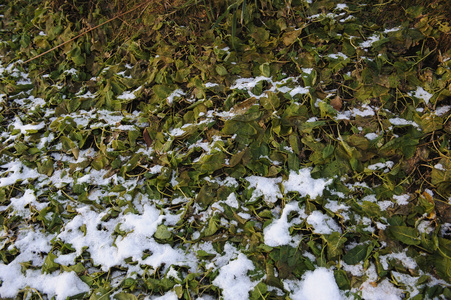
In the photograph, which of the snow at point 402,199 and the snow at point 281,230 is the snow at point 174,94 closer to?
the snow at point 281,230

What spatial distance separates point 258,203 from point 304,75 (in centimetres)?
83

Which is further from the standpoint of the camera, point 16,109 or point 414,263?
point 16,109

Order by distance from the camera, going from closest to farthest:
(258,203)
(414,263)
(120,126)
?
(414,263) → (258,203) → (120,126)

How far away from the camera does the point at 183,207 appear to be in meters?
1.52

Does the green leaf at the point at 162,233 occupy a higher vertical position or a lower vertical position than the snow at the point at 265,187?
lower

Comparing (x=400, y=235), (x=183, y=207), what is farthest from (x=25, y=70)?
(x=400, y=235)

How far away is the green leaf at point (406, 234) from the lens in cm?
124

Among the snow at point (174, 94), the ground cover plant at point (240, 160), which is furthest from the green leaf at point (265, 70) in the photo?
the snow at point (174, 94)

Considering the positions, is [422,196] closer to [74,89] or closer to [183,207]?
[183,207]

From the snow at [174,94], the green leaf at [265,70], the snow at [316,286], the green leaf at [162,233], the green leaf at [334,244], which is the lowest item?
the snow at [316,286]

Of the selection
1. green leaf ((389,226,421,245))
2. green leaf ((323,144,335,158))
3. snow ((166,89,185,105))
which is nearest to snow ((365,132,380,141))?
green leaf ((323,144,335,158))

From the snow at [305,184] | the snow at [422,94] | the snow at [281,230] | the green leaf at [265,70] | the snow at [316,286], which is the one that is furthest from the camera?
the green leaf at [265,70]

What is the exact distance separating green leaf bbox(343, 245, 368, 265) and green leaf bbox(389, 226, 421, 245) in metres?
0.15

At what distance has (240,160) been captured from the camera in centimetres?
155
